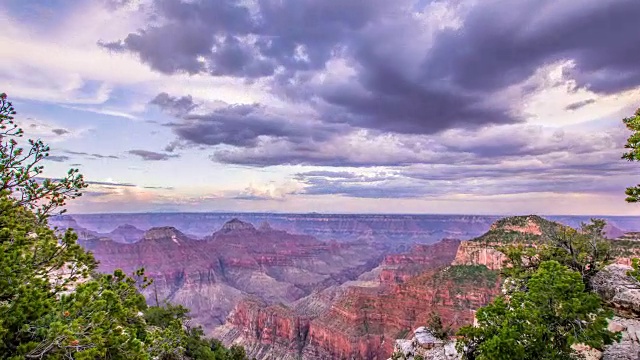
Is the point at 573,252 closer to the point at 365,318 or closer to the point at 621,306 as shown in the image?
the point at 621,306

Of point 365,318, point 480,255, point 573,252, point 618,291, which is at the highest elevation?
point 573,252

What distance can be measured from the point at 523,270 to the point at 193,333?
4899 cm

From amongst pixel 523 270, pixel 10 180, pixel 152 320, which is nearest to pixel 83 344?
pixel 10 180

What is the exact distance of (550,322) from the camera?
683 inches

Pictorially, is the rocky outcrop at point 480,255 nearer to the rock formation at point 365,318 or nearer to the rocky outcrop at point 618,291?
the rock formation at point 365,318

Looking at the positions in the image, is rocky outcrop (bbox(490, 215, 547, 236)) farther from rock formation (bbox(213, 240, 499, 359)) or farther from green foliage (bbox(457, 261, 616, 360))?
green foliage (bbox(457, 261, 616, 360))

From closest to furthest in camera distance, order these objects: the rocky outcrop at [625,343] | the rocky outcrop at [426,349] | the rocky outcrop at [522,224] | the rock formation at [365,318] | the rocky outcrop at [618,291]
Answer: the rocky outcrop at [625,343] → the rocky outcrop at [618,291] → the rocky outcrop at [426,349] → the rocky outcrop at [522,224] → the rock formation at [365,318]

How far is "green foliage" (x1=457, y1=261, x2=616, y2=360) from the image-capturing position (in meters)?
16.1

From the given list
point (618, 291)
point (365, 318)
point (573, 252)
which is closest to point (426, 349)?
point (573, 252)

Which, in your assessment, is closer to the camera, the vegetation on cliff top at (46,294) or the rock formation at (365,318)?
the vegetation on cliff top at (46,294)

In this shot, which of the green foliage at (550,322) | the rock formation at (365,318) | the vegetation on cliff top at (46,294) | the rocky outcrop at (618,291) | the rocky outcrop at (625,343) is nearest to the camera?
the vegetation on cliff top at (46,294)

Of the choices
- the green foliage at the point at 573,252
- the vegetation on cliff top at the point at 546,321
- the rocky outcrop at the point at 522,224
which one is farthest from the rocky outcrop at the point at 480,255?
the vegetation on cliff top at the point at 546,321

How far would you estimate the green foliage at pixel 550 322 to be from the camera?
16141 mm

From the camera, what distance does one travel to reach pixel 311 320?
448ft
